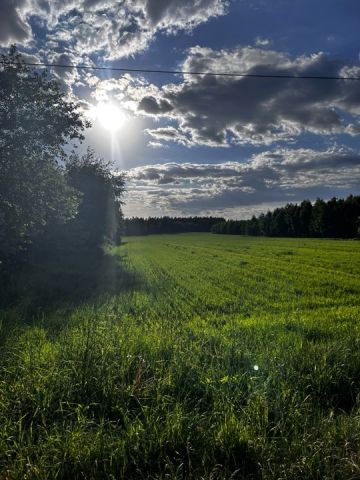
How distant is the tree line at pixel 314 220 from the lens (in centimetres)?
9581

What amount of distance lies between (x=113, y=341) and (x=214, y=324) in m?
6.56

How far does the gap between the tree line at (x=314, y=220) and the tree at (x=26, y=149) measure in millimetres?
74752

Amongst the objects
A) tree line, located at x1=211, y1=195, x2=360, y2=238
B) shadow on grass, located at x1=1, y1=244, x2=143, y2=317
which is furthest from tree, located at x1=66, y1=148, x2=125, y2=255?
tree line, located at x1=211, y1=195, x2=360, y2=238

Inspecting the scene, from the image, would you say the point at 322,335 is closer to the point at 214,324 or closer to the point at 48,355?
the point at 214,324

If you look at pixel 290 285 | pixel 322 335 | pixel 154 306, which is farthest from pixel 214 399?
pixel 290 285

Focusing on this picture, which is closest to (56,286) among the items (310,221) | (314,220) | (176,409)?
(176,409)

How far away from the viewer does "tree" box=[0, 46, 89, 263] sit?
79.2ft

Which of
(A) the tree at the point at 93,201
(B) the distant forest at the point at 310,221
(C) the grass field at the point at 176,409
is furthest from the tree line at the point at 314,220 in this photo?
(C) the grass field at the point at 176,409

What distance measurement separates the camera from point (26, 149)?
25.4 meters

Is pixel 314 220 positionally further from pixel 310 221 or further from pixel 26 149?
pixel 26 149

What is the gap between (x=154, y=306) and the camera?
16.6 meters

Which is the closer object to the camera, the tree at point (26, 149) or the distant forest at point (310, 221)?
the tree at point (26, 149)

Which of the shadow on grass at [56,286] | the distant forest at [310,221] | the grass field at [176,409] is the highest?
the distant forest at [310,221]

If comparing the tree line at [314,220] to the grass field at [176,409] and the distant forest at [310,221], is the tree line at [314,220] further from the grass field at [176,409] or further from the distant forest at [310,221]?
the grass field at [176,409]
